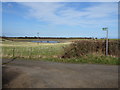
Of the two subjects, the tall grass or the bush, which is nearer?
the bush

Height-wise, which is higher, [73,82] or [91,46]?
[91,46]

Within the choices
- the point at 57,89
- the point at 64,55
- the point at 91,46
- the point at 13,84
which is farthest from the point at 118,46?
the point at 13,84

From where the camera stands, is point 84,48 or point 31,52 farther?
point 31,52

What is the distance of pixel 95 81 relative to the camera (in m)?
6.51

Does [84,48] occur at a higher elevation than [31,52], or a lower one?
higher

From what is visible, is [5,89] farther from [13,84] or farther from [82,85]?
[82,85]

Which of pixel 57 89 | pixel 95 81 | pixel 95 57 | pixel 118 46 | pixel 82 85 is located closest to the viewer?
pixel 57 89

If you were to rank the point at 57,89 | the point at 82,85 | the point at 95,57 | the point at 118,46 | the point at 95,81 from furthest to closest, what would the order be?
the point at 118,46 → the point at 95,57 → the point at 95,81 → the point at 82,85 → the point at 57,89

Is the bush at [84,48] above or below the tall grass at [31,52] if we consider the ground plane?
above

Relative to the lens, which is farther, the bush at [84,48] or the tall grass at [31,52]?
the tall grass at [31,52]

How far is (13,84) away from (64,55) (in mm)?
8072

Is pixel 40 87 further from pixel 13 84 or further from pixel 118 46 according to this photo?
pixel 118 46

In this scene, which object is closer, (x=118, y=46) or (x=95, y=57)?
(x=95, y=57)

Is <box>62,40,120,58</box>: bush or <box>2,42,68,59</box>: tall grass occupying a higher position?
<box>62,40,120,58</box>: bush
